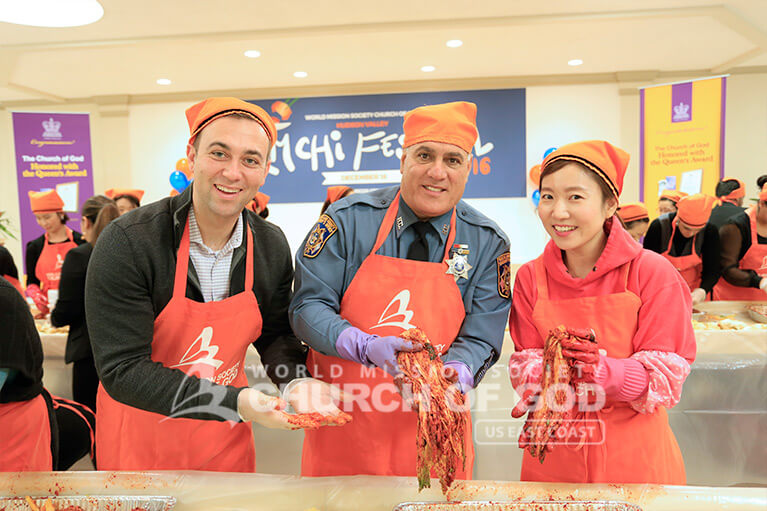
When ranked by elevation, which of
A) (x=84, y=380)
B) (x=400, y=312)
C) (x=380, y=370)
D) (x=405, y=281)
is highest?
(x=405, y=281)

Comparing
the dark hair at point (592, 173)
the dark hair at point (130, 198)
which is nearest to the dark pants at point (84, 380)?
the dark hair at point (130, 198)

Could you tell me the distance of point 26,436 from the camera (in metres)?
1.75

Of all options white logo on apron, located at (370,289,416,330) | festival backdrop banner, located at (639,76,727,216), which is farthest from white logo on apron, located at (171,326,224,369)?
festival backdrop banner, located at (639,76,727,216)

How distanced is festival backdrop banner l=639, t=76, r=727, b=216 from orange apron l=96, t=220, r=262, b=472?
20.2 feet

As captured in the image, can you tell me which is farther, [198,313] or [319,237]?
[319,237]

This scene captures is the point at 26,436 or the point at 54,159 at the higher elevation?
the point at 54,159

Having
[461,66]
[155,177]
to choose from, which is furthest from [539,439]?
[155,177]

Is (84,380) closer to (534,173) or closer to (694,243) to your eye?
(694,243)

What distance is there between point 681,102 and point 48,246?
23.4ft

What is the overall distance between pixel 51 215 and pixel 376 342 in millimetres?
4360

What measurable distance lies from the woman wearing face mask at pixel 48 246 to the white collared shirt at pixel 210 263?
3580 mm

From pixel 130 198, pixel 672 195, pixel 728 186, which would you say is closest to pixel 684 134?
pixel 672 195

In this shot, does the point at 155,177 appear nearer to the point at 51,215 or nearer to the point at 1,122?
the point at 1,122

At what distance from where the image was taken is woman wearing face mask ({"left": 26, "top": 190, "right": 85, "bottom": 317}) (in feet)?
14.7
